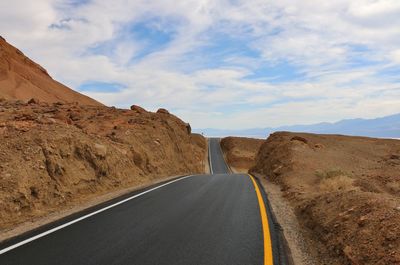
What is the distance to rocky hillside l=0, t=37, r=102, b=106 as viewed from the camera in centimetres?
7012

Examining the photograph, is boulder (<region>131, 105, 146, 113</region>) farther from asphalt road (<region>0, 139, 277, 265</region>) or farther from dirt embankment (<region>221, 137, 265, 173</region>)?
dirt embankment (<region>221, 137, 265, 173</region>)

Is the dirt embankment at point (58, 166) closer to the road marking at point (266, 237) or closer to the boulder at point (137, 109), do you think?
the road marking at point (266, 237)

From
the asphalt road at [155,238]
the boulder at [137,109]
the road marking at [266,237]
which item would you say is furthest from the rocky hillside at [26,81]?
the road marking at [266,237]

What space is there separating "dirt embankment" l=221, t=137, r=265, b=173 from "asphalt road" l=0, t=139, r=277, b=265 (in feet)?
223

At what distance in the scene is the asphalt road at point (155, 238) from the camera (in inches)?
262

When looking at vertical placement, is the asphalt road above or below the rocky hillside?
below

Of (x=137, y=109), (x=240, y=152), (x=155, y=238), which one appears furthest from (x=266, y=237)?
(x=240, y=152)

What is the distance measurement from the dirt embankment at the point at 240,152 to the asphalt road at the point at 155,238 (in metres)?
67.9

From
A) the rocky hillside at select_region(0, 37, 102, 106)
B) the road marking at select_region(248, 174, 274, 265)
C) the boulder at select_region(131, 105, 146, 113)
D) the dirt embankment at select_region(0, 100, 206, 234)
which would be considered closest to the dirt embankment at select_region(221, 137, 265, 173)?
the rocky hillside at select_region(0, 37, 102, 106)

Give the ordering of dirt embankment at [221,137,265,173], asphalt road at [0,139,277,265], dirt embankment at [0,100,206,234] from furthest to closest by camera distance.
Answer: dirt embankment at [221,137,265,173] < dirt embankment at [0,100,206,234] < asphalt road at [0,139,277,265]

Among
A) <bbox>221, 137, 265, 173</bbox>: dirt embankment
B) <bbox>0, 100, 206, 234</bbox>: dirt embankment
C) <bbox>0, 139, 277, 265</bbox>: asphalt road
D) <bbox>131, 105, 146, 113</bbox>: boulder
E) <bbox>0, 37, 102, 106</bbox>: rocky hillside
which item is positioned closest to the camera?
<bbox>0, 139, 277, 265</bbox>: asphalt road

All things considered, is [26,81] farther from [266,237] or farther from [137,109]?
[266,237]

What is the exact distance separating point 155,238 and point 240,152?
269ft

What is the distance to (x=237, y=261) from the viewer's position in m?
6.58
